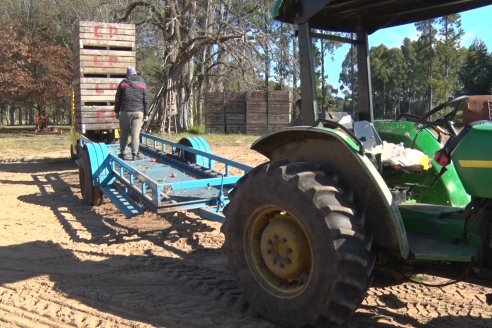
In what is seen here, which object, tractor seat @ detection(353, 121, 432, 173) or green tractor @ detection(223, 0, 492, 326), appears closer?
green tractor @ detection(223, 0, 492, 326)

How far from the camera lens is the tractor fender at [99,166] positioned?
7.82m

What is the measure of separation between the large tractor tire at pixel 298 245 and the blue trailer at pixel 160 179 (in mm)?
2039

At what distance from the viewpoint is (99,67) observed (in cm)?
1183

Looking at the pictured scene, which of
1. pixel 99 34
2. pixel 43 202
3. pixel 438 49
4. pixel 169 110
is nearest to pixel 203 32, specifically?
pixel 169 110

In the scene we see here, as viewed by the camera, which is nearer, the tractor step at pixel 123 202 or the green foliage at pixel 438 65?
the tractor step at pixel 123 202

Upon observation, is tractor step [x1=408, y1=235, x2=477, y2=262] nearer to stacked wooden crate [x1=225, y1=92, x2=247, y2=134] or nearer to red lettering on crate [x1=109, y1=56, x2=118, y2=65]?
red lettering on crate [x1=109, y1=56, x2=118, y2=65]

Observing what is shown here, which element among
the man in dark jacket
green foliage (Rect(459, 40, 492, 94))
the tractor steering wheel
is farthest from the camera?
green foliage (Rect(459, 40, 492, 94))

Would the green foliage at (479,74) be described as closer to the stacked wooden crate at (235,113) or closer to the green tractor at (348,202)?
the stacked wooden crate at (235,113)

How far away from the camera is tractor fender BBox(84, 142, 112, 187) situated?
782 centimetres

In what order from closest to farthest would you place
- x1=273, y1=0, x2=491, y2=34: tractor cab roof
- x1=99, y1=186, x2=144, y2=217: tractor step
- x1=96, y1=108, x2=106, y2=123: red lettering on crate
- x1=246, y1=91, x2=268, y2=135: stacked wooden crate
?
x1=273, y1=0, x2=491, y2=34: tractor cab roof < x1=99, y1=186, x2=144, y2=217: tractor step < x1=96, y1=108, x2=106, y2=123: red lettering on crate < x1=246, y1=91, x2=268, y2=135: stacked wooden crate

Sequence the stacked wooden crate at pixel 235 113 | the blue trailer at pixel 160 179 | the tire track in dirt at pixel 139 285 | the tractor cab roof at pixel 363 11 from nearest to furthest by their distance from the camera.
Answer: the tractor cab roof at pixel 363 11, the tire track in dirt at pixel 139 285, the blue trailer at pixel 160 179, the stacked wooden crate at pixel 235 113

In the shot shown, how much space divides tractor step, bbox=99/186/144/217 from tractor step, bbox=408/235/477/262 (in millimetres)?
4026

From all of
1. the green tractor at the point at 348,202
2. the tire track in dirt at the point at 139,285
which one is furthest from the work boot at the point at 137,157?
the green tractor at the point at 348,202

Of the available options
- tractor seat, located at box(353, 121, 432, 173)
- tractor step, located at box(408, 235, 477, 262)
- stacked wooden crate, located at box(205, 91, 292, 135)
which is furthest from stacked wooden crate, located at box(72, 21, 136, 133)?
stacked wooden crate, located at box(205, 91, 292, 135)
